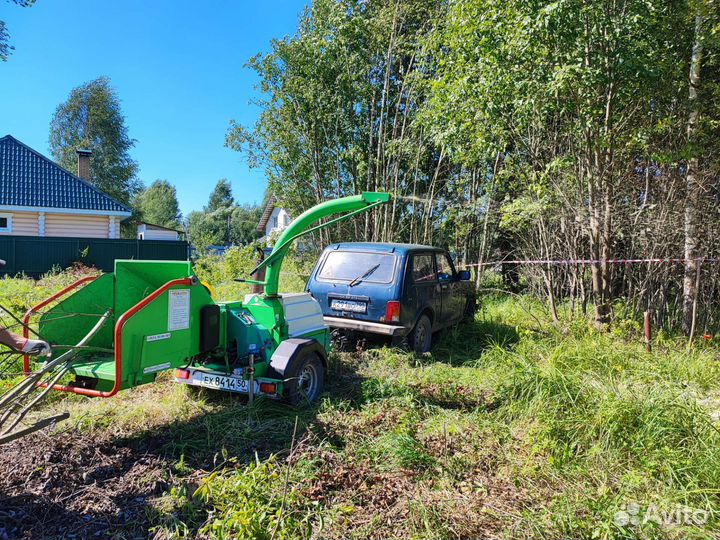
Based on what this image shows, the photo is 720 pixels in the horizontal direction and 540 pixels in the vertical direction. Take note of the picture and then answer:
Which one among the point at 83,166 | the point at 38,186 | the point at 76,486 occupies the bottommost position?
the point at 76,486

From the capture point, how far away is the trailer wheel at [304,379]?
4.23 meters

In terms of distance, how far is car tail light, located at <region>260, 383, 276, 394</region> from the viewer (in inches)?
161

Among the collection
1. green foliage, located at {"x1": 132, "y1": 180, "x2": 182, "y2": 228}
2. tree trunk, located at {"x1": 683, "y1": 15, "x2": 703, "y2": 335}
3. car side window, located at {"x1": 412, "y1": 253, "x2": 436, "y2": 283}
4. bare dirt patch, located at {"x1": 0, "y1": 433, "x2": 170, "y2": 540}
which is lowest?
bare dirt patch, located at {"x1": 0, "y1": 433, "x2": 170, "y2": 540}

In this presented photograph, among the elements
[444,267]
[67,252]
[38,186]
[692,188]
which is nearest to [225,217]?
[38,186]

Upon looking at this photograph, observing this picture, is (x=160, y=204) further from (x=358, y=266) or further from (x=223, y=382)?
(x=223, y=382)

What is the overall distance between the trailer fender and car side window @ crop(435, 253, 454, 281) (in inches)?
131

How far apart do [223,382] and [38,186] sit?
1832 cm

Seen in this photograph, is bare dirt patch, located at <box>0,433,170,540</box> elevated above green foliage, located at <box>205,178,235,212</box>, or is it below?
below

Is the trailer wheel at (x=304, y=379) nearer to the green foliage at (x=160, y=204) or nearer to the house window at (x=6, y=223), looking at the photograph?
the house window at (x=6, y=223)

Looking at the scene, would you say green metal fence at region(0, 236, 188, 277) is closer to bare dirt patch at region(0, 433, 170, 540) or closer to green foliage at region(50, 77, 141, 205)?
bare dirt patch at region(0, 433, 170, 540)

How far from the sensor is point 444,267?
25.4ft

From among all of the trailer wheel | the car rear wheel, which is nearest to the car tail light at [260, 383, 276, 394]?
the trailer wheel

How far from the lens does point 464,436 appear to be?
3.80 metres

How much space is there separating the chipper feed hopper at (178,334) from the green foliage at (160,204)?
61.0 m
